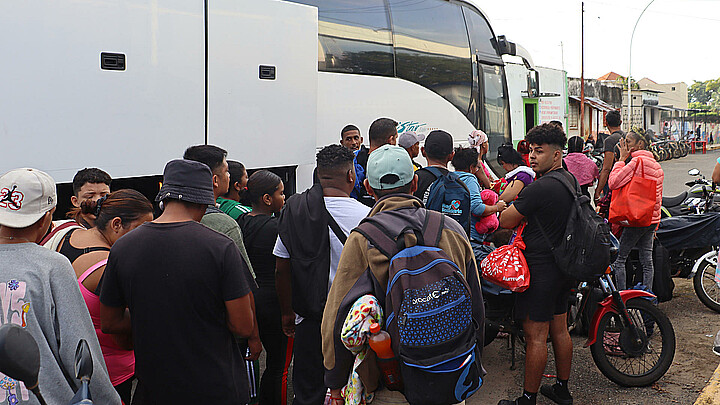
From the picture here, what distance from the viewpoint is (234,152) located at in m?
6.16

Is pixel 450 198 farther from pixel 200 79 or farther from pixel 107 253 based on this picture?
pixel 107 253

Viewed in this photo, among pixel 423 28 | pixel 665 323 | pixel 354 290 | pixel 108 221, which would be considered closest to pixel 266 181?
pixel 108 221

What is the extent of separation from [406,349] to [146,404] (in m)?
1.21

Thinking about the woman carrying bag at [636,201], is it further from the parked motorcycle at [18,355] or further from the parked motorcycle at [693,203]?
the parked motorcycle at [18,355]

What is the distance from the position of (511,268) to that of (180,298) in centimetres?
232

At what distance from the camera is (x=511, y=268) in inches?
169

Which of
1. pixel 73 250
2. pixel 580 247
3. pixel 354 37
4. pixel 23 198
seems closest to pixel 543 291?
pixel 580 247

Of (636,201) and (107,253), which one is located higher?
(636,201)

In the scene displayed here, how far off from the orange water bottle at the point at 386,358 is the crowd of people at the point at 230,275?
0.15 feet

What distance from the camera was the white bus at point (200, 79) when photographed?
14.8 ft

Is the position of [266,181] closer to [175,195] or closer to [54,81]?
[175,195]

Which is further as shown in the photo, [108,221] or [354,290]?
[108,221]

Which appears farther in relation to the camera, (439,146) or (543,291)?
(439,146)

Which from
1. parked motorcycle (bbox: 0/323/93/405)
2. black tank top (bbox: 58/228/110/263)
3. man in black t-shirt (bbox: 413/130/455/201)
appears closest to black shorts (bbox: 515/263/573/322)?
man in black t-shirt (bbox: 413/130/455/201)
